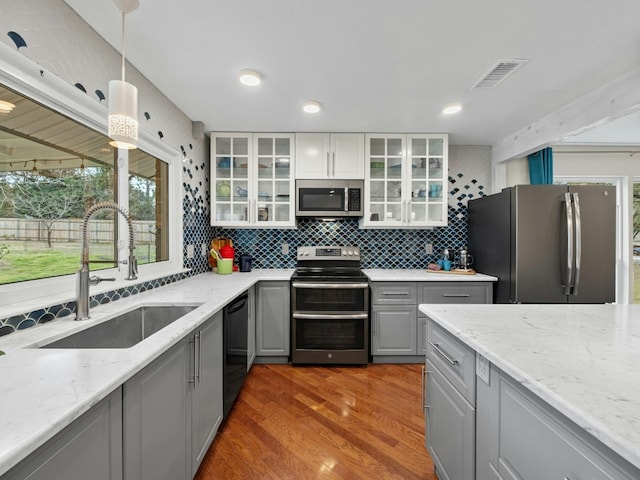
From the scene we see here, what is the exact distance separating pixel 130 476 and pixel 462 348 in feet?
4.11

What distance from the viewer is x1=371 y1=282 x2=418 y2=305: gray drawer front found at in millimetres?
2873

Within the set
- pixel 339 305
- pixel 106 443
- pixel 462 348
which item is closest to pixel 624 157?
pixel 339 305

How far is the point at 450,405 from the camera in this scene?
1.29 m

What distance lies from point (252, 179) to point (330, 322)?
1.70 metres

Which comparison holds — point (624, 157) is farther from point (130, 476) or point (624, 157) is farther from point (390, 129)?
point (130, 476)

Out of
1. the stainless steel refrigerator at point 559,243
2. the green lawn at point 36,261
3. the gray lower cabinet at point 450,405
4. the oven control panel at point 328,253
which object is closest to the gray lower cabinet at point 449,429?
the gray lower cabinet at point 450,405

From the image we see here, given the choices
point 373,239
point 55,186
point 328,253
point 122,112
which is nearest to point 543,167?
point 373,239

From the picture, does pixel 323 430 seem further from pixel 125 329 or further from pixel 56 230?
pixel 56 230

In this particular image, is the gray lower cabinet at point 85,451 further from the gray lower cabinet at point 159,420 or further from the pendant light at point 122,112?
the pendant light at point 122,112

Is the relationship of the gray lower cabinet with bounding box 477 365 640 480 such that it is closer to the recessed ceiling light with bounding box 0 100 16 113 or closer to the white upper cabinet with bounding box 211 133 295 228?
the recessed ceiling light with bounding box 0 100 16 113

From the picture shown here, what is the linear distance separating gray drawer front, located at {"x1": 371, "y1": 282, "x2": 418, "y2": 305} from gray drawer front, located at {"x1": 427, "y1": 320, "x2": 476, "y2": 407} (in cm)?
131

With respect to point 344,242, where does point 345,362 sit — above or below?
below

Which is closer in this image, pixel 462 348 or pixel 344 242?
pixel 462 348

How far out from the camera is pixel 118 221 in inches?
76.0
